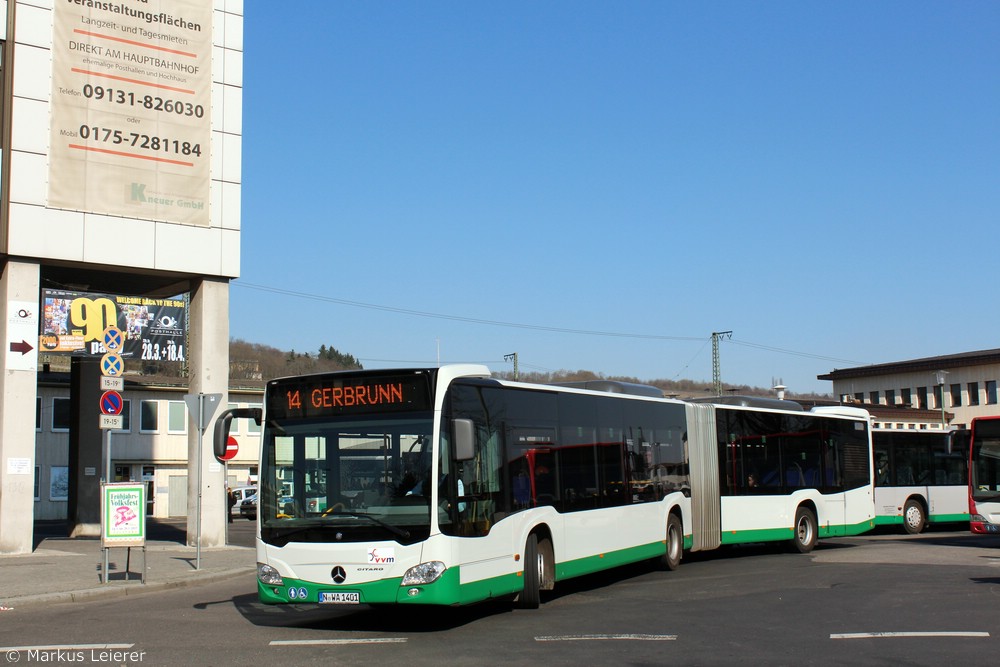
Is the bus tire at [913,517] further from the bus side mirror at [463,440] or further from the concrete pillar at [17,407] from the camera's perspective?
the concrete pillar at [17,407]

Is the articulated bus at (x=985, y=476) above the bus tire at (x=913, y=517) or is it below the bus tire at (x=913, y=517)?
above

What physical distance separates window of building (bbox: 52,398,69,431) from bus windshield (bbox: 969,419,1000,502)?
43.6 meters

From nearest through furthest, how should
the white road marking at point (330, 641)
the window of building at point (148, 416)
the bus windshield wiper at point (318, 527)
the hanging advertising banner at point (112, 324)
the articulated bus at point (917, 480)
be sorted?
the white road marking at point (330, 641), the bus windshield wiper at point (318, 527), the hanging advertising banner at point (112, 324), the articulated bus at point (917, 480), the window of building at point (148, 416)

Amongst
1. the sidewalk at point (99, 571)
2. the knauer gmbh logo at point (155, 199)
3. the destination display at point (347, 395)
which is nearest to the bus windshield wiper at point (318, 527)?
the destination display at point (347, 395)

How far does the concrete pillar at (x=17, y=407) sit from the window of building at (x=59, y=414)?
3188 centimetres

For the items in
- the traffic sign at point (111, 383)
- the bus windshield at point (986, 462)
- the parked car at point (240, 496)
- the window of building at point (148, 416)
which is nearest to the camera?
the traffic sign at point (111, 383)

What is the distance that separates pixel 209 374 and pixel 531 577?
1401 centimetres

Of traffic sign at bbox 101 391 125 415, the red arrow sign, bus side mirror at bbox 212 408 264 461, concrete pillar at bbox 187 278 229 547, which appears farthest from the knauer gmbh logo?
bus side mirror at bbox 212 408 264 461

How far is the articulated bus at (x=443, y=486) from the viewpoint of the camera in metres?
11.1

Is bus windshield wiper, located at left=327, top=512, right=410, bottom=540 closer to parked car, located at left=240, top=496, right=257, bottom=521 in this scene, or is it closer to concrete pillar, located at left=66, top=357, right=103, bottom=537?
concrete pillar, located at left=66, top=357, right=103, bottom=537

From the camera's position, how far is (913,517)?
92.8ft

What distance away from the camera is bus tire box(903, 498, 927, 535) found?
28141 mm

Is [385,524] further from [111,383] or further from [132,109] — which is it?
[132,109]

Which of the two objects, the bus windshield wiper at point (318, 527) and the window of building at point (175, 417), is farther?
the window of building at point (175, 417)
